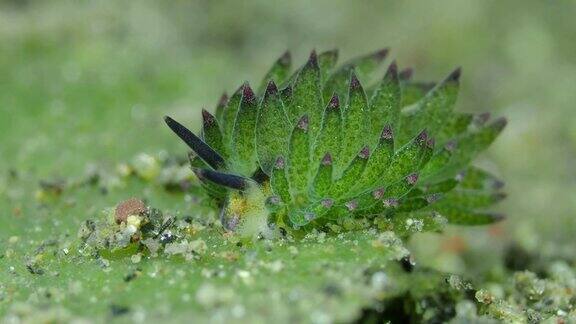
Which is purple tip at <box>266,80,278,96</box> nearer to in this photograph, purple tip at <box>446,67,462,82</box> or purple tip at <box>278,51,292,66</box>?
purple tip at <box>278,51,292,66</box>

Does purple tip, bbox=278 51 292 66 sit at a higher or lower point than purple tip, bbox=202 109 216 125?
higher

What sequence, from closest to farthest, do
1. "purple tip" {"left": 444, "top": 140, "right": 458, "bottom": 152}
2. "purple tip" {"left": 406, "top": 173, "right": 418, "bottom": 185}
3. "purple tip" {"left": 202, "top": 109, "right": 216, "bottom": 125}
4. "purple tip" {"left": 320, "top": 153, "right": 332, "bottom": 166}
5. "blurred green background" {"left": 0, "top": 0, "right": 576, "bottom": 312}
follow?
"purple tip" {"left": 320, "top": 153, "right": 332, "bottom": 166}
"purple tip" {"left": 406, "top": 173, "right": 418, "bottom": 185}
"purple tip" {"left": 202, "top": 109, "right": 216, "bottom": 125}
"purple tip" {"left": 444, "top": 140, "right": 458, "bottom": 152}
"blurred green background" {"left": 0, "top": 0, "right": 576, "bottom": 312}

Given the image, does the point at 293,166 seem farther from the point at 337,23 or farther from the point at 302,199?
the point at 337,23

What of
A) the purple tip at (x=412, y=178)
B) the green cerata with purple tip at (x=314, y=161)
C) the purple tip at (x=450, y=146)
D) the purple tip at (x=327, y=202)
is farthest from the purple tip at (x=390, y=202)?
the purple tip at (x=450, y=146)

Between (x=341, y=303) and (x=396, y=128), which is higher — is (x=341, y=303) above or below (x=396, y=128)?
below

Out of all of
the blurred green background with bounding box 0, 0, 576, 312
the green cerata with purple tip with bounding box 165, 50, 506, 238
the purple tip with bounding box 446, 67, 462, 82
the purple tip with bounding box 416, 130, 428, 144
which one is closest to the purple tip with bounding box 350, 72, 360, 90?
the green cerata with purple tip with bounding box 165, 50, 506, 238

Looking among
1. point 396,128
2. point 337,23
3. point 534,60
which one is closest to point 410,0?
point 337,23

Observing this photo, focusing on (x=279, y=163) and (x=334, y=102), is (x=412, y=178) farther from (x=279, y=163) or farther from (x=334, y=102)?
(x=279, y=163)
